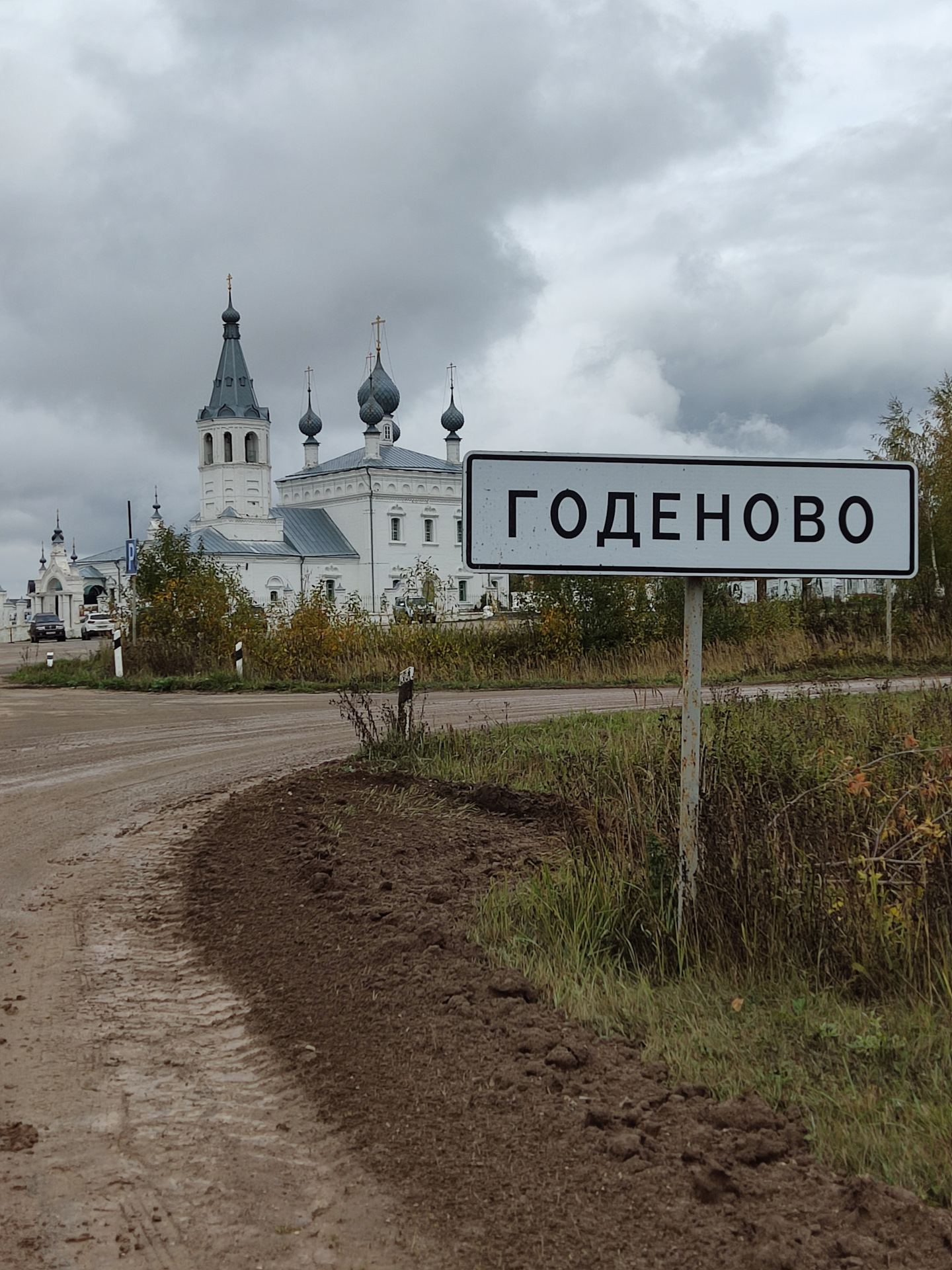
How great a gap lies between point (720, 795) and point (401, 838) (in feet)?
8.78

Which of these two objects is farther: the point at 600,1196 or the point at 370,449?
the point at 370,449

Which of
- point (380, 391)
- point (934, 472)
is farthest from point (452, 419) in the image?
point (934, 472)

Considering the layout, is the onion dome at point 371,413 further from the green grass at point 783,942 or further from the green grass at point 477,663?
the green grass at point 783,942

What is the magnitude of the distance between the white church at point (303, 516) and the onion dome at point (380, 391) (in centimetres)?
10

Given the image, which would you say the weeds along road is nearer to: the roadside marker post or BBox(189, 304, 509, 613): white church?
the roadside marker post

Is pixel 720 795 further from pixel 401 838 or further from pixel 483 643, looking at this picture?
pixel 483 643

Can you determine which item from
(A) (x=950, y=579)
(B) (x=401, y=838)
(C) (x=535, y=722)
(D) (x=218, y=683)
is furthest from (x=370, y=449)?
(B) (x=401, y=838)

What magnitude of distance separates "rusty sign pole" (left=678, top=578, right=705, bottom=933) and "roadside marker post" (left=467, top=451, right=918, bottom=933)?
0.18m

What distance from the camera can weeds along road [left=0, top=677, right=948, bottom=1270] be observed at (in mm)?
3480

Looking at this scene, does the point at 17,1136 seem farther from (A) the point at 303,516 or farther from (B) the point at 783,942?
(A) the point at 303,516

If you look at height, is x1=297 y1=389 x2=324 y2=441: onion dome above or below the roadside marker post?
above

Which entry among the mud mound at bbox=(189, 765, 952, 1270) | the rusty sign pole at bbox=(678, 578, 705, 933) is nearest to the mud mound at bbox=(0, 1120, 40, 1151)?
the mud mound at bbox=(189, 765, 952, 1270)

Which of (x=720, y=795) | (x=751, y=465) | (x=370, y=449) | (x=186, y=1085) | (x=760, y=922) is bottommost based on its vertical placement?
(x=186, y=1085)

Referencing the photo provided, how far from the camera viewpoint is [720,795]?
246 inches
